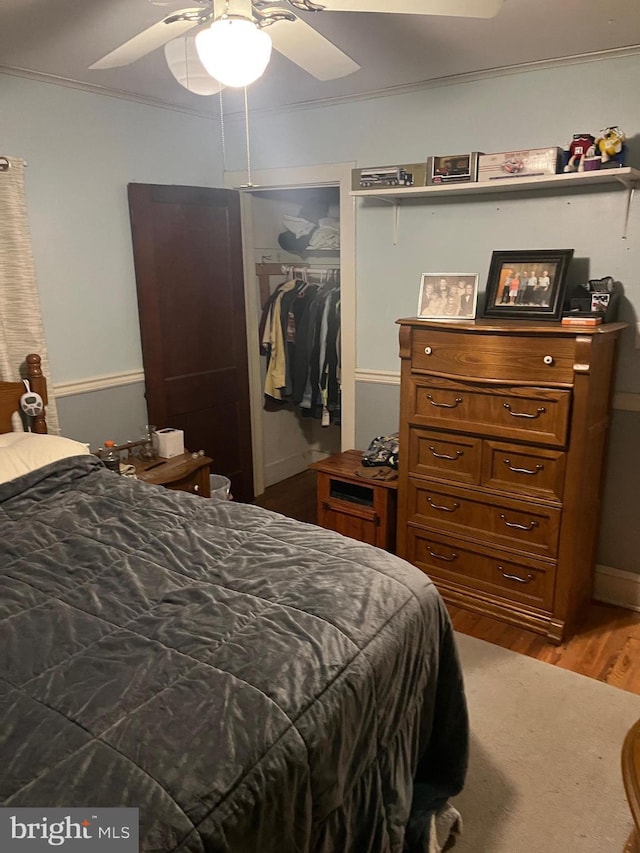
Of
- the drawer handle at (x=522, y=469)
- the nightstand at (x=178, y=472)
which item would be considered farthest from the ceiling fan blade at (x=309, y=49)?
the nightstand at (x=178, y=472)

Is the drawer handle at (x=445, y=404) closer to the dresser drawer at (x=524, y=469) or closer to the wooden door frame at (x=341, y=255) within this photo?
the dresser drawer at (x=524, y=469)

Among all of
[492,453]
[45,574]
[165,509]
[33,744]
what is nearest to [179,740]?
[33,744]

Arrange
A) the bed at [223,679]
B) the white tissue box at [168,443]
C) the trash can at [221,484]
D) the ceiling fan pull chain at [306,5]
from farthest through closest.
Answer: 1. the trash can at [221,484]
2. the white tissue box at [168,443]
3. the ceiling fan pull chain at [306,5]
4. the bed at [223,679]

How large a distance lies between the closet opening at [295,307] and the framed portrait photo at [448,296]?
3.37ft

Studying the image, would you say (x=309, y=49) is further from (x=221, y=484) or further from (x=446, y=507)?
(x=221, y=484)

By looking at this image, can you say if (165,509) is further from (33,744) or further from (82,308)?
(82,308)

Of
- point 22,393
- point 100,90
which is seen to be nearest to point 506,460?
point 22,393

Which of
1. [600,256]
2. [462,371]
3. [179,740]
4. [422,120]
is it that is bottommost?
[179,740]

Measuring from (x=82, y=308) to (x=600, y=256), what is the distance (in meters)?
2.50

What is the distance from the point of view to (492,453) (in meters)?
2.70

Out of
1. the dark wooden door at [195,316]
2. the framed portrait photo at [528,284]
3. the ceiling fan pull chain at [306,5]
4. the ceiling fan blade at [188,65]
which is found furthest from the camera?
the dark wooden door at [195,316]

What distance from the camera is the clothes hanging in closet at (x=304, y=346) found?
4.05 meters

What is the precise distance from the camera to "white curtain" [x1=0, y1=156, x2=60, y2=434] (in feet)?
8.92

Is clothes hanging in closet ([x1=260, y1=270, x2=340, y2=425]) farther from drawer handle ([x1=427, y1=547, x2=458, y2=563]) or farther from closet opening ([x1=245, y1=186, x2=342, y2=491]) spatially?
drawer handle ([x1=427, y1=547, x2=458, y2=563])
